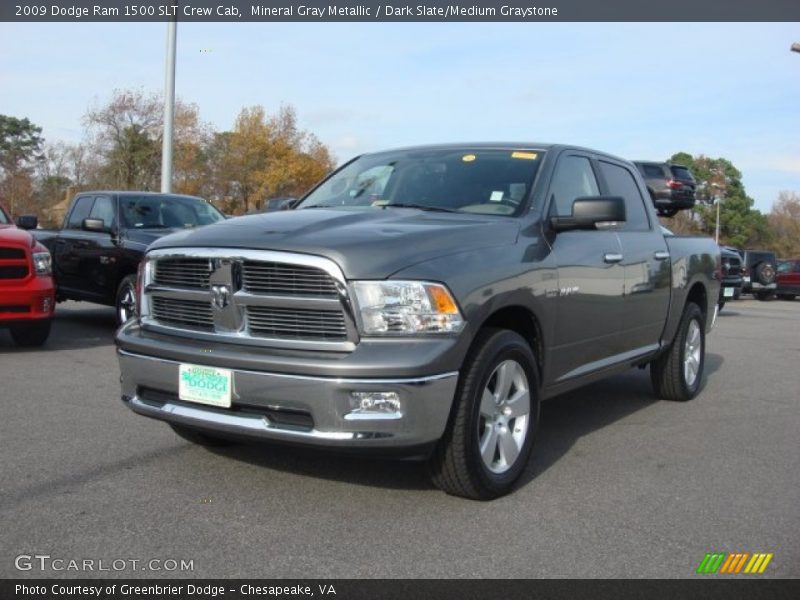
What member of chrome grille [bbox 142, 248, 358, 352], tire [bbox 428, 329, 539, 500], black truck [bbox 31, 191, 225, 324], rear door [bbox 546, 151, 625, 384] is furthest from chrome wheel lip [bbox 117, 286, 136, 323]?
tire [bbox 428, 329, 539, 500]

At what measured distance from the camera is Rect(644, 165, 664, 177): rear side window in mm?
20622

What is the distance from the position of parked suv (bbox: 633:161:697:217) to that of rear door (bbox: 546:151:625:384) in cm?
1081

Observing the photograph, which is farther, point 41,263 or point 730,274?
point 730,274

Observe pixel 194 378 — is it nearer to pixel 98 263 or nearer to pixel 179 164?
pixel 98 263

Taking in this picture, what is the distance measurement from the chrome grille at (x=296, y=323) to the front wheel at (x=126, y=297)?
6.17m

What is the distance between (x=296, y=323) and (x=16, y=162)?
47.4 m

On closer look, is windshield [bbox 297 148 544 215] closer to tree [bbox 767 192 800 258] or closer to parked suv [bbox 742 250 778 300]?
parked suv [bbox 742 250 778 300]

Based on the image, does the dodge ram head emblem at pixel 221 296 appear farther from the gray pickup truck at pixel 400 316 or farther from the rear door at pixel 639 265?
the rear door at pixel 639 265

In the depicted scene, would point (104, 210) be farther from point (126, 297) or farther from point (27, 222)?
point (126, 297)

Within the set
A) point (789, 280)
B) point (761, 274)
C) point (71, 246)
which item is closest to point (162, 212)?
point (71, 246)

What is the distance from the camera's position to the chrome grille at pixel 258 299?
12.0ft

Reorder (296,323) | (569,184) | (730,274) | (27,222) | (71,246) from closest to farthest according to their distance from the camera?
(296,323), (569,184), (27,222), (71,246), (730,274)

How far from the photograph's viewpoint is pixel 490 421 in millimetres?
4070

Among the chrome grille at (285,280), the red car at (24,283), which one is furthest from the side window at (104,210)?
the chrome grille at (285,280)
